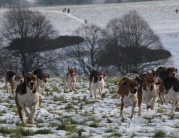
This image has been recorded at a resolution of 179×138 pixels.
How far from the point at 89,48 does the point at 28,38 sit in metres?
8.73

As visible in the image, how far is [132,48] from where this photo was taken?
188 feet

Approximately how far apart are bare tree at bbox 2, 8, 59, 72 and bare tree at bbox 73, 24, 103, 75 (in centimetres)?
352

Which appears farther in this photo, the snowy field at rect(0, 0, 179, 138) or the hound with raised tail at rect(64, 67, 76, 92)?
the hound with raised tail at rect(64, 67, 76, 92)

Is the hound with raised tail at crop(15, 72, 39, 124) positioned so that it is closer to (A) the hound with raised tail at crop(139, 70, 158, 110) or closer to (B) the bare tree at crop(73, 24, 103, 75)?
(A) the hound with raised tail at crop(139, 70, 158, 110)

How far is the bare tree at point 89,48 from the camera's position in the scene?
58219 millimetres

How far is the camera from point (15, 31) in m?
60.9

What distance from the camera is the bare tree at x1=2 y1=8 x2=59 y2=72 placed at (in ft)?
190

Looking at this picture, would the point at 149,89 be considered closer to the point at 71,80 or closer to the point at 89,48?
the point at 71,80

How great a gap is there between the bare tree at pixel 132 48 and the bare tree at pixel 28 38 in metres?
8.03

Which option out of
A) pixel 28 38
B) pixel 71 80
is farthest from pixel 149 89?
pixel 28 38

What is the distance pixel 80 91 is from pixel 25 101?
9356 mm

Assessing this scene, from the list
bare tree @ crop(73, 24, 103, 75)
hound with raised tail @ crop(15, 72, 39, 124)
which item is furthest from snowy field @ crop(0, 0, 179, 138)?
bare tree @ crop(73, 24, 103, 75)

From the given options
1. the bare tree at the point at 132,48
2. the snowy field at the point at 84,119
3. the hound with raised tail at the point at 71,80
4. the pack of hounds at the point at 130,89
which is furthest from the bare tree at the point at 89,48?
the pack of hounds at the point at 130,89

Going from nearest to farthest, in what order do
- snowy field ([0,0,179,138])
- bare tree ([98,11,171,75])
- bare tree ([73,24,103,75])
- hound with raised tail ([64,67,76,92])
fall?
1. snowy field ([0,0,179,138])
2. hound with raised tail ([64,67,76,92])
3. bare tree ([98,11,171,75])
4. bare tree ([73,24,103,75])
